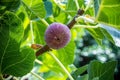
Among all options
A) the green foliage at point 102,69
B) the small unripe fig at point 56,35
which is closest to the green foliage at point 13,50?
the small unripe fig at point 56,35

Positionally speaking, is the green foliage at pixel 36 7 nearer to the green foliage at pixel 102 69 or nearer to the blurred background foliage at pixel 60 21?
the blurred background foliage at pixel 60 21

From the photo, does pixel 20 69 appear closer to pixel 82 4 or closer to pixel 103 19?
pixel 103 19

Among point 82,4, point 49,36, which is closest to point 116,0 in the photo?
point 49,36

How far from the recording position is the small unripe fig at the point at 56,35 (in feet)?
2.85

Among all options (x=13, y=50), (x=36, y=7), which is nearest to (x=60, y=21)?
(x=36, y=7)

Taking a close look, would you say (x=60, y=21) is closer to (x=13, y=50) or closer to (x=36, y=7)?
(x=36, y=7)

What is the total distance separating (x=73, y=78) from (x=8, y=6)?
0.80ft

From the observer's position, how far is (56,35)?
88cm

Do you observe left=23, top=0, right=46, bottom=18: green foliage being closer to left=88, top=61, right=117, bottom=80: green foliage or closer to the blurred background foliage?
the blurred background foliage

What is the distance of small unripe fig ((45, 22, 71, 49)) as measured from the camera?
Result: 0.87 m

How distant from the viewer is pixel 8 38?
0.82 meters

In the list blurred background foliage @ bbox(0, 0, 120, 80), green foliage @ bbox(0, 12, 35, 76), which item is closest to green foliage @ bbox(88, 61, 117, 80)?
blurred background foliage @ bbox(0, 0, 120, 80)

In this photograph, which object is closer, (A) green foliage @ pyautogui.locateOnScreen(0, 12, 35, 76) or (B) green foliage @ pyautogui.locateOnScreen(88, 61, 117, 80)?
(A) green foliage @ pyautogui.locateOnScreen(0, 12, 35, 76)

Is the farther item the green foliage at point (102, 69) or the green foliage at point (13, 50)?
the green foliage at point (102, 69)
